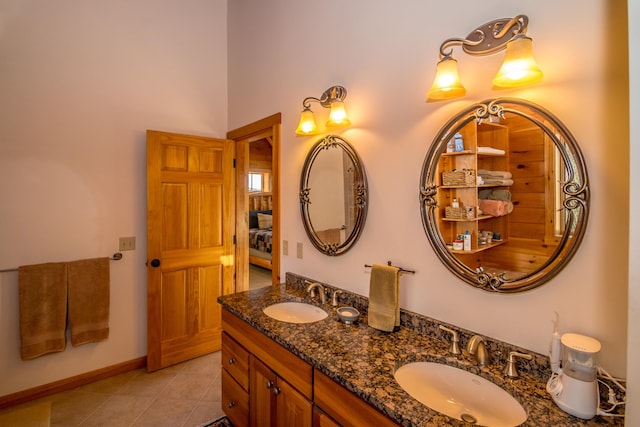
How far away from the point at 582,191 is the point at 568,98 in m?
0.32

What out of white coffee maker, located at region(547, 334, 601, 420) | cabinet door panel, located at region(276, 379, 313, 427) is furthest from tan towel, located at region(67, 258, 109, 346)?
white coffee maker, located at region(547, 334, 601, 420)

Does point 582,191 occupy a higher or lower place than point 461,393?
higher

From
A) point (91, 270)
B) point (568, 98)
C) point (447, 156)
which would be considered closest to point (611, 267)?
point (568, 98)

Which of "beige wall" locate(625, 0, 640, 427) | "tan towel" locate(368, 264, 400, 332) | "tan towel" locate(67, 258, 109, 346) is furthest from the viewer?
"tan towel" locate(67, 258, 109, 346)

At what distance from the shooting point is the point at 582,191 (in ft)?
3.37

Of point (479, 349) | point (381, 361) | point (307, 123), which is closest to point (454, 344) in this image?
point (479, 349)

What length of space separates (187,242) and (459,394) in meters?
2.39

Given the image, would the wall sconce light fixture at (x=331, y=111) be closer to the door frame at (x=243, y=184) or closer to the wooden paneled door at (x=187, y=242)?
the door frame at (x=243, y=184)

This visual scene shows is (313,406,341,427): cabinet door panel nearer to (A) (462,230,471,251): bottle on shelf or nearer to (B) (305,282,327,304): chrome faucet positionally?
(B) (305,282,327,304): chrome faucet

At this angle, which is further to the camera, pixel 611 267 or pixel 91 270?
pixel 91 270

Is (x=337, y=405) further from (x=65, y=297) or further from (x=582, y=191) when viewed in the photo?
(x=65, y=297)

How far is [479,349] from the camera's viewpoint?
4.00ft

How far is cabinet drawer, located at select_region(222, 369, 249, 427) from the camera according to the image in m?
1.75

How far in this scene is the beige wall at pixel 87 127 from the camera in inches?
88.7
